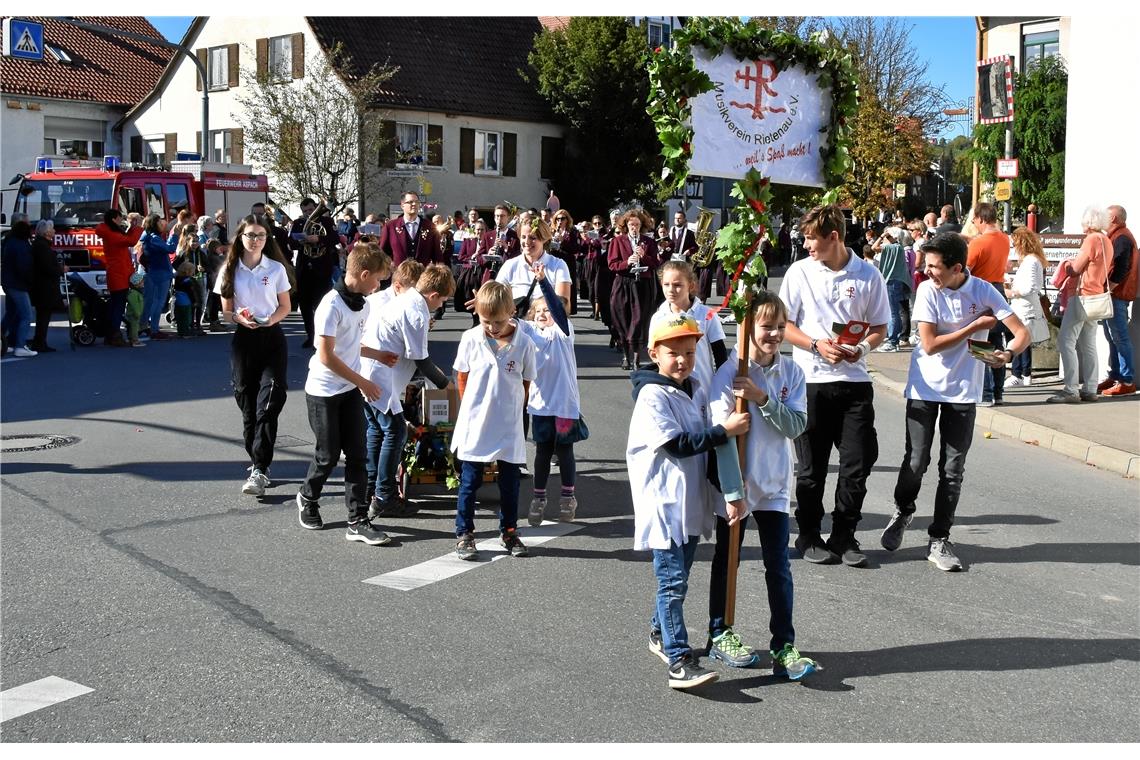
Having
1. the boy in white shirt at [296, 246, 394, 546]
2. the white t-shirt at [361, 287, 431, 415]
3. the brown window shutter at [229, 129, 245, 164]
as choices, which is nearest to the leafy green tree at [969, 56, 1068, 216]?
the white t-shirt at [361, 287, 431, 415]

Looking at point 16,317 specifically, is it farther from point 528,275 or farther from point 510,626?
point 510,626

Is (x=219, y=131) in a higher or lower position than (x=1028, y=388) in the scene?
higher

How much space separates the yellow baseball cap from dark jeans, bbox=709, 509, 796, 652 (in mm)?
829

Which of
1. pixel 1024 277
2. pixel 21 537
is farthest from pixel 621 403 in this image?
pixel 21 537

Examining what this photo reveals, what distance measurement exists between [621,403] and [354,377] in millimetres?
5865

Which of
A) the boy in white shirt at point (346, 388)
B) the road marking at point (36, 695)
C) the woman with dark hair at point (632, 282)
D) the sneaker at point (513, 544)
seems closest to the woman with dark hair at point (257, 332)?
the boy in white shirt at point (346, 388)

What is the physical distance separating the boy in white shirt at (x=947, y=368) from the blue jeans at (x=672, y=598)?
2.31 m

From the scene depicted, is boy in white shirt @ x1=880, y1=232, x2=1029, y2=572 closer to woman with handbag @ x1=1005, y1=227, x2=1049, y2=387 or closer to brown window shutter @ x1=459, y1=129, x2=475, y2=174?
woman with handbag @ x1=1005, y1=227, x2=1049, y2=387

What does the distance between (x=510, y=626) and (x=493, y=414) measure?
1501 millimetres

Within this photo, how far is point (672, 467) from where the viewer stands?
4984mm

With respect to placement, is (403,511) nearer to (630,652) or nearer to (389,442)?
(389,442)

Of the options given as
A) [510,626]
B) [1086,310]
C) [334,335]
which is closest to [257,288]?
[334,335]

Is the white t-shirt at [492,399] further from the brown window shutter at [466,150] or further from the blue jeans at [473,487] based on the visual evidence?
the brown window shutter at [466,150]

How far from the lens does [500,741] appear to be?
4.36 m
